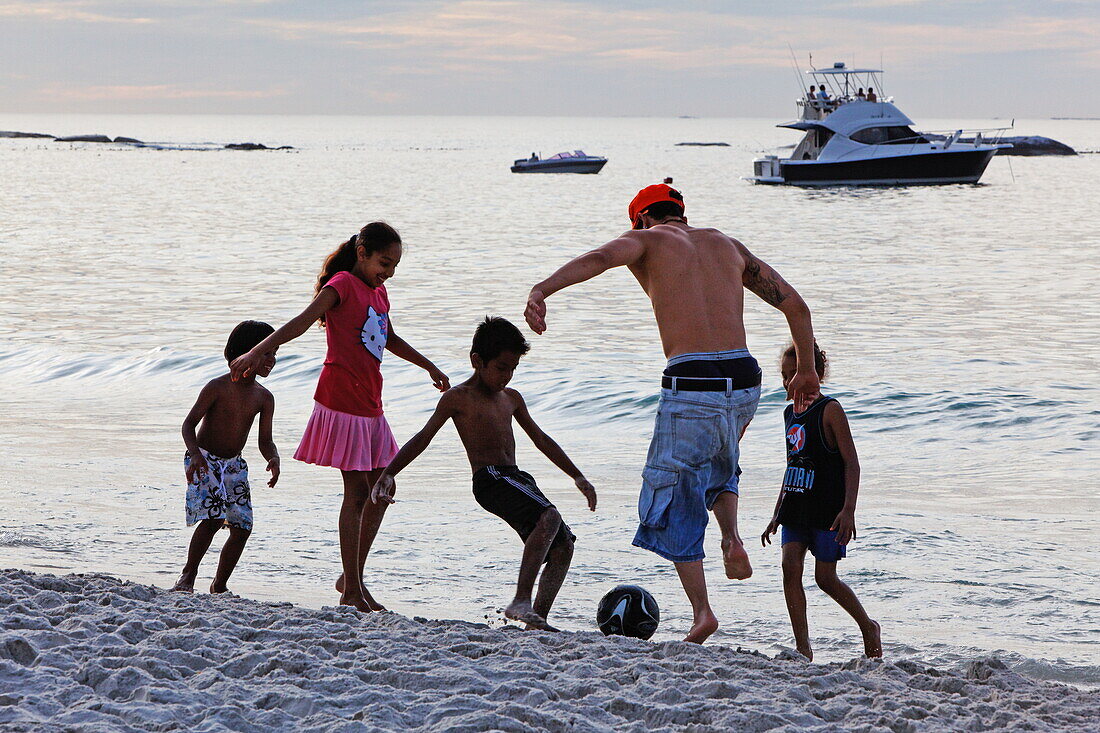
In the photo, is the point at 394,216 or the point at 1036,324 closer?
the point at 1036,324

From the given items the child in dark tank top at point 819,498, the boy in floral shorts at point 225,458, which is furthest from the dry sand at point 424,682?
the boy in floral shorts at point 225,458

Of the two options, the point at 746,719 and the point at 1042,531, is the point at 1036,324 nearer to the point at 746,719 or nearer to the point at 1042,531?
the point at 1042,531

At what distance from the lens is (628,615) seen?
15.5 ft

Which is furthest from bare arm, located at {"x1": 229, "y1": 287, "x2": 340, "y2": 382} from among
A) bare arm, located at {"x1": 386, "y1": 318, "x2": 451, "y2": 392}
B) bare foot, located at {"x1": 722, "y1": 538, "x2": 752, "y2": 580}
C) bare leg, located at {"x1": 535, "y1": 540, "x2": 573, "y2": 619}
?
bare foot, located at {"x1": 722, "y1": 538, "x2": 752, "y2": 580}

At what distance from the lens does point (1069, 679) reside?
4641 millimetres

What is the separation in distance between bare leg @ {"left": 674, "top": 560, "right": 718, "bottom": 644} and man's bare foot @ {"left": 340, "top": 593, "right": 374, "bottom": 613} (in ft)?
4.88

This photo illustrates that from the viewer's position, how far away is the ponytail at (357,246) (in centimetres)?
490

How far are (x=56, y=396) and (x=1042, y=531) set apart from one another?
9.48 meters

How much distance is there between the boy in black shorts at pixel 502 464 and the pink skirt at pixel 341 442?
0.33 meters

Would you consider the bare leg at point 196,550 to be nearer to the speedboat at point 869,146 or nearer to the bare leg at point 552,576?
the bare leg at point 552,576

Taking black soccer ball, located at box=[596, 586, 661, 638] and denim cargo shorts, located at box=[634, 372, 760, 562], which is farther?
black soccer ball, located at box=[596, 586, 661, 638]

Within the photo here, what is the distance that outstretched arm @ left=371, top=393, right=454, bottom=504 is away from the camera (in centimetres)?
460

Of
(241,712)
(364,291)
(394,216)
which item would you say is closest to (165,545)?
(364,291)

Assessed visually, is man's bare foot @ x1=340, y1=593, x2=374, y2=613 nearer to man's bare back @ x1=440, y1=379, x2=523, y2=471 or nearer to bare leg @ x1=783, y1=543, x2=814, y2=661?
man's bare back @ x1=440, y1=379, x2=523, y2=471
